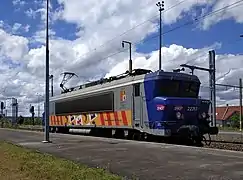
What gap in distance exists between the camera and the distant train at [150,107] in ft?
70.1

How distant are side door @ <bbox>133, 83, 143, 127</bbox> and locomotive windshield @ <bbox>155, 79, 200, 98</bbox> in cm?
177

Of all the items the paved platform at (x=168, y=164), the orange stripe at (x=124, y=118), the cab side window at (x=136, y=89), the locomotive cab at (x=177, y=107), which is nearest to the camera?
the paved platform at (x=168, y=164)

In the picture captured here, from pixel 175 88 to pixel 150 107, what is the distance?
67.7 inches

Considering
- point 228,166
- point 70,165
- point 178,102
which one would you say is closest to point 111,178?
point 70,165

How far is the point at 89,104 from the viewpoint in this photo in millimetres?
31297

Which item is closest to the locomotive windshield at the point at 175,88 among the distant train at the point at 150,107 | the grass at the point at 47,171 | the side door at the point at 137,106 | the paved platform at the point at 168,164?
the distant train at the point at 150,107

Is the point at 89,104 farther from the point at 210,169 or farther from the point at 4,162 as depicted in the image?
the point at 210,169

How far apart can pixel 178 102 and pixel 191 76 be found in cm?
246

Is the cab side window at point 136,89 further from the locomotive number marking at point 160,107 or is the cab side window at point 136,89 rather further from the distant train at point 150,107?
the locomotive number marking at point 160,107

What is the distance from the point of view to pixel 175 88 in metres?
22.4

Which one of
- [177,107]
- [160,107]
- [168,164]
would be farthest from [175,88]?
[168,164]

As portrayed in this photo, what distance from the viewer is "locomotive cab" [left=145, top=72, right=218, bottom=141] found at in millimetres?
21223

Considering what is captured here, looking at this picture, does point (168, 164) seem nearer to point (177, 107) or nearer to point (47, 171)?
point (47, 171)

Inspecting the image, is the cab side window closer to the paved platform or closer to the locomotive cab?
the locomotive cab
